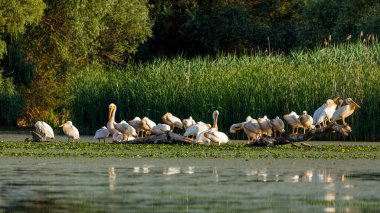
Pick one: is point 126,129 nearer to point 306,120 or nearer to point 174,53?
point 306,120

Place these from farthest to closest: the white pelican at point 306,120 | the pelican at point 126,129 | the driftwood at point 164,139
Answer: the pelican at point 126,129 → the white pelican at point 306,120 → the driftwood at point 164,139

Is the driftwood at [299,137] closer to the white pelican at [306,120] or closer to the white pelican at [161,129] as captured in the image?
the white pelican at [306,120]

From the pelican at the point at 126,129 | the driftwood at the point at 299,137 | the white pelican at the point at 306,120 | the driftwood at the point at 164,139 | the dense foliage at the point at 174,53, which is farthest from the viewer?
the dense foliage at the point at 174,53

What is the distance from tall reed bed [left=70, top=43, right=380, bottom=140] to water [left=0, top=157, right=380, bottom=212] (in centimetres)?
939

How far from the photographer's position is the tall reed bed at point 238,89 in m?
29.3

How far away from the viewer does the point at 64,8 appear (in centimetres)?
4003

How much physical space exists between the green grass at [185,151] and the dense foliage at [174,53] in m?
5.52

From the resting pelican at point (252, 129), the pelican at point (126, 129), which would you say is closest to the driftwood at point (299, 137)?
the resting pelican at point (252, 129)

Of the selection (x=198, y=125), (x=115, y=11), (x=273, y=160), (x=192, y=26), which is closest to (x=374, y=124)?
(x=198, y=125)

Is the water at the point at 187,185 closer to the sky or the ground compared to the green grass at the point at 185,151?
closer to the ground

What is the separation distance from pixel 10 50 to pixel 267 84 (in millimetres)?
11087

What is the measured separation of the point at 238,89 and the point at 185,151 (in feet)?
25.2

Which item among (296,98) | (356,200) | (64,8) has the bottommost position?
(356,200)

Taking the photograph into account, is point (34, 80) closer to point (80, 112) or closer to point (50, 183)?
point (80, 112)
